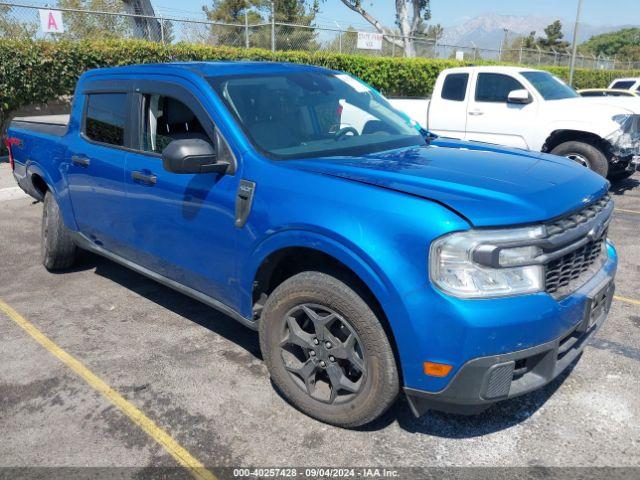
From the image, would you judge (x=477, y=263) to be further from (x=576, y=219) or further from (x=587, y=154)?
(x=587, y=154)

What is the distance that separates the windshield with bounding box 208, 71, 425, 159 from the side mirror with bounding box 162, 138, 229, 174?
0.25 meters

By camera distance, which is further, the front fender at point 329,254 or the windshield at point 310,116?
the windshield at point 310,116

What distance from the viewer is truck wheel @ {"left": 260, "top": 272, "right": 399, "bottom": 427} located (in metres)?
2.58

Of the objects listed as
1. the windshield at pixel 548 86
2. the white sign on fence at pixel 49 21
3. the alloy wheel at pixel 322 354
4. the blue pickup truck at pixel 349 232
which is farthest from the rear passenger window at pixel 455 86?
the white sign on fence at pixel 49 21

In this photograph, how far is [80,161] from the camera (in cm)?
434

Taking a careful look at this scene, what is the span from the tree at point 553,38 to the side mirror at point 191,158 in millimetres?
78154

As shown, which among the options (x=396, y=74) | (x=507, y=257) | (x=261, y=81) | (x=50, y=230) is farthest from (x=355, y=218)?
(x=396, y=74)

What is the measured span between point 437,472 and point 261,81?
2.50 metres

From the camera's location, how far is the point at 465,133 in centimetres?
931

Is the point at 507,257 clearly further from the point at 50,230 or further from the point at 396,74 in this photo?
the point at 396,74

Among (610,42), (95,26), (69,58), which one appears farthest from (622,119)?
(610,42)

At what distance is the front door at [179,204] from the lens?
3.16 meters

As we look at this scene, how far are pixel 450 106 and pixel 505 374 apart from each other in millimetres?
7767

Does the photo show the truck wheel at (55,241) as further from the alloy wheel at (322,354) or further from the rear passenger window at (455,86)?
the rear passenger window at (455,86)
